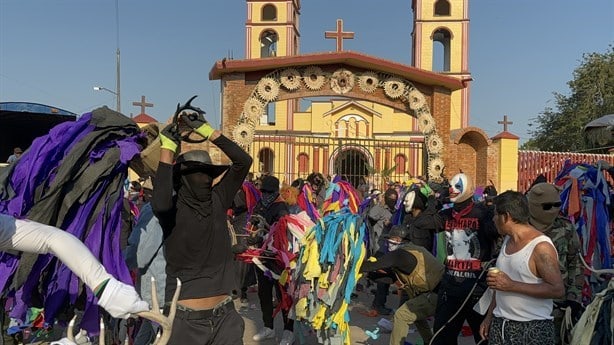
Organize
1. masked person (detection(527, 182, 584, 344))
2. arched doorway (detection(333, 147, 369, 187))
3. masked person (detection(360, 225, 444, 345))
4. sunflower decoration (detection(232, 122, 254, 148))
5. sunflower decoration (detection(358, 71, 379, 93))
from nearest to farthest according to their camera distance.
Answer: masked person (detection(527, 182, 584, 344))
masked person (detection(360, 225, 444, 345))
sunflower decoration (detection(232, 122, 254, 148))
sunflower decoration (detection(358, 71, 379, 93))
arched doorway (detection(333, 147, 369, 187))

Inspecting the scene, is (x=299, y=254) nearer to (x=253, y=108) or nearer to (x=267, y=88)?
(x=253, y=108)

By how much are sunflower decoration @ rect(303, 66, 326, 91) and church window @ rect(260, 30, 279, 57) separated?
715 inches

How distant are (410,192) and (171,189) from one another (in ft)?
12.9

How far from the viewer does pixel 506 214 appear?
12.2 ft

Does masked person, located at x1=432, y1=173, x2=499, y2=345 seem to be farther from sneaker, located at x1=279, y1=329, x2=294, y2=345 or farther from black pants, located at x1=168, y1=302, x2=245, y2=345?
black pants, located at x1=168, y1=302, x2=245, y2=345

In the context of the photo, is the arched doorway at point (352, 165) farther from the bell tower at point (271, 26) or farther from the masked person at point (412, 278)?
the bell tower at point (271, 26)

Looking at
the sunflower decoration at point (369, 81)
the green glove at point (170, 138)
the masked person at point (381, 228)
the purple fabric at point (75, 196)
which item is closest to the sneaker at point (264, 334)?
the masked person at point (381, 228)

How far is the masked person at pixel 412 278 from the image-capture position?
522 centimetres

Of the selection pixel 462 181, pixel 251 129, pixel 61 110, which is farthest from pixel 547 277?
pixel 61 110

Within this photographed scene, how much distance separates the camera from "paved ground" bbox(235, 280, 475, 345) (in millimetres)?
6605

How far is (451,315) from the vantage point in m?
5.06

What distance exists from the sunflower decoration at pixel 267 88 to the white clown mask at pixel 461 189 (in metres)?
12.2

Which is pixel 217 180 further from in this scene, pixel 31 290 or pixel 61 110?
pixel 61 110

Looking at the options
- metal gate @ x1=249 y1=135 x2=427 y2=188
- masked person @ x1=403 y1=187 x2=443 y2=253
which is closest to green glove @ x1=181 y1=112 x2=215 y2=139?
masked person @ x1=403 y1=187 x2=443 y2=253
